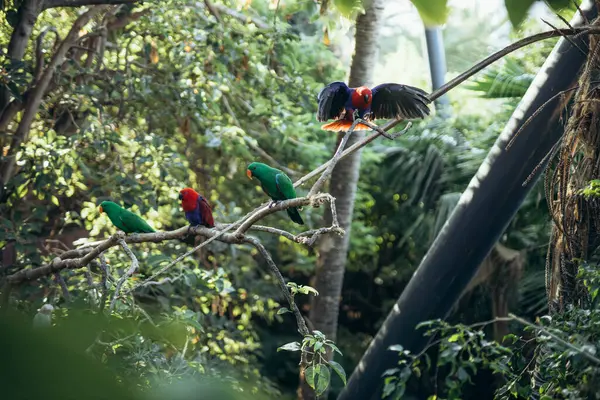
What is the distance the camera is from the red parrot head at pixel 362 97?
236 centimetres

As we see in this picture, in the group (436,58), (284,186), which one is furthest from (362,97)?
(436,58)

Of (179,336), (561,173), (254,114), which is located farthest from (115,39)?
(179,336)

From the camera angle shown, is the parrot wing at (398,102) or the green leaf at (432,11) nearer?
the green leaf at (432,11)

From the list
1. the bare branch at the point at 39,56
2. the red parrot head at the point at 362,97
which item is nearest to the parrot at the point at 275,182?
the red parrot head at the point at 362,97

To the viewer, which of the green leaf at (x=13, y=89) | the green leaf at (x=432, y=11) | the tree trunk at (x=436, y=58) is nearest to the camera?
the green leaf at (x=432, y=11)

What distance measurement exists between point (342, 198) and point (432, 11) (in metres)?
3.50

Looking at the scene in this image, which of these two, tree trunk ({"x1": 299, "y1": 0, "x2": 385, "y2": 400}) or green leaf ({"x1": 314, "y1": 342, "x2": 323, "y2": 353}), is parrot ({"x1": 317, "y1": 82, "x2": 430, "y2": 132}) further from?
tree trunk ({"x1": 299, "y1": 0, "x2": 385, "y2": 400})

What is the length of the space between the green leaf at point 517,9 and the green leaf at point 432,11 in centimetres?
4

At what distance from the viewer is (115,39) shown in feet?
14.7

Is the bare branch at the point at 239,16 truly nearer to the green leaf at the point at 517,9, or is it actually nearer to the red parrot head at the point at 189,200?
the red parrot head at the point at 189,200

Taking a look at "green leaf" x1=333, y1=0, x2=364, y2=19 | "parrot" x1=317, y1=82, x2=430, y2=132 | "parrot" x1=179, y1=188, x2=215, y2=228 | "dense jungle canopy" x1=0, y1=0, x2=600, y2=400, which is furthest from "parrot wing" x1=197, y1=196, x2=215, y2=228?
"green leaf" x1=333, y1=0, x2=364, y2=19

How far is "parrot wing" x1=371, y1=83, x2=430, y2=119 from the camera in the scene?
2326mm

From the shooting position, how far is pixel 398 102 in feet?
7.80

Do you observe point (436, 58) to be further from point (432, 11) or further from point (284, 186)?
point (432, 11)
